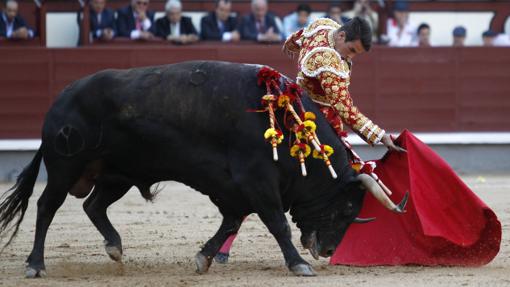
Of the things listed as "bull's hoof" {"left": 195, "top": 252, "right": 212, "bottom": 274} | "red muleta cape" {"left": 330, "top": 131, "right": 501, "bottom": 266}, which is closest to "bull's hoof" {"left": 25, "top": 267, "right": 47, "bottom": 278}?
"bull's hoof" {"left": 195, "top": 252, "right": 212, "bottom": 274}

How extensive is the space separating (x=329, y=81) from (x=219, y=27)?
5505mm

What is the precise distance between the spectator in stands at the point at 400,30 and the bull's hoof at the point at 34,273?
6.35 meters

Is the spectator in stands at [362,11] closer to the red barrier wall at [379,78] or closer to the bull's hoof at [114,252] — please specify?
the red barrier wall at [379,78]

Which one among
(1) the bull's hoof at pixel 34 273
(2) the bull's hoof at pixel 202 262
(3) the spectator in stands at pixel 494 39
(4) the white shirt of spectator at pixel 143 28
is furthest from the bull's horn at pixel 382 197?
(3) the spectator in stands at pixel 494 39

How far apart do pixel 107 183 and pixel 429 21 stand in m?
6.33

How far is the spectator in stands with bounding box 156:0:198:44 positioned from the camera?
10211mm

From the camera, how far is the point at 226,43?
10.4m

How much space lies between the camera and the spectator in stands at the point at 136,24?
10.1 metres

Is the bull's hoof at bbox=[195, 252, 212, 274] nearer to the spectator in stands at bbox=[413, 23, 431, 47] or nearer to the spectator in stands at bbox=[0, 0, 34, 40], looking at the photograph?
the spectator in stands at bbox=[0, 0, 34, 40]

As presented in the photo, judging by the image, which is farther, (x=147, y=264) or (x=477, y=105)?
(x=477, y=105)

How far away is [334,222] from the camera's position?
17.0ft

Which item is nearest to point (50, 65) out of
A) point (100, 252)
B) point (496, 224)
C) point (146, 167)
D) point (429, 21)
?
point (429, 21)

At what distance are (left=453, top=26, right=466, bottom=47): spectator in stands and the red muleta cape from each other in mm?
5498

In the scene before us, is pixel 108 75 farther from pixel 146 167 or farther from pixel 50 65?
pixel 50 65
